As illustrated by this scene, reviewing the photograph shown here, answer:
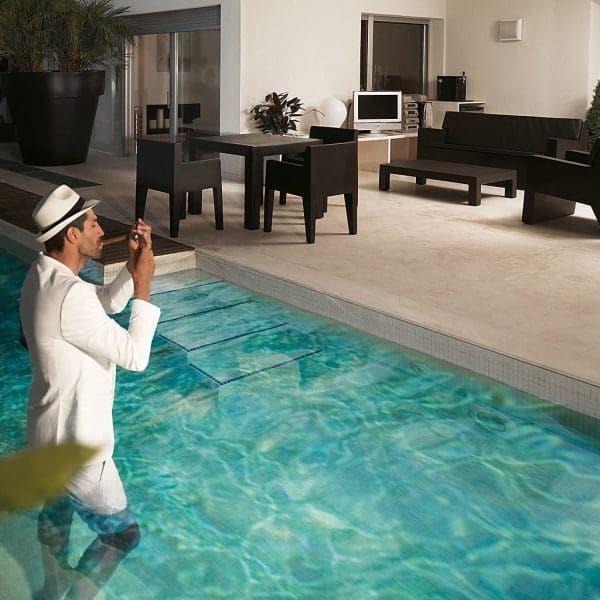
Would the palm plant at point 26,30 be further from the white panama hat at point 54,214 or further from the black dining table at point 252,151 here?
the white panama hat at point 54,214

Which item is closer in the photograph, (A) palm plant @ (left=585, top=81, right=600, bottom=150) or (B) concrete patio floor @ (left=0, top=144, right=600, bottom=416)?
(B) concrete patio floor @ (left=0, top=144, right=600, bottom=416)

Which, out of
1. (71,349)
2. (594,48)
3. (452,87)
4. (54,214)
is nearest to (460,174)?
(594,48)

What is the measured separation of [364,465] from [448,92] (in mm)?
9324

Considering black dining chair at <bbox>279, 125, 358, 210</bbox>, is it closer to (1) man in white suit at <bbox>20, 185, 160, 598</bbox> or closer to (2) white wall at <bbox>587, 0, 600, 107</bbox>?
(2) white wall at <bbox>587, 0, 600, 107</bbox>

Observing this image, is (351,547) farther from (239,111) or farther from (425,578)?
(239,111)

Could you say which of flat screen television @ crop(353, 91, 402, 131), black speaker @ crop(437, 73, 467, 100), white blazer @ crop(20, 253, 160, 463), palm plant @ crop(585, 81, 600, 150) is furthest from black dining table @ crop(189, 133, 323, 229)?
black speaker @ crop(437, 73, 467, 100)

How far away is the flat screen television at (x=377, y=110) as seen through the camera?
36.1 ft

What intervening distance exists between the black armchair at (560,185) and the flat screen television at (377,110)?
11.8ft

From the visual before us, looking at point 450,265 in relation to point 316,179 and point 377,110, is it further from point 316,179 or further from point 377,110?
point 377,110

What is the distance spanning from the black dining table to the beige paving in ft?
0.67

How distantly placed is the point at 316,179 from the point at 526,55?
19.4 feet

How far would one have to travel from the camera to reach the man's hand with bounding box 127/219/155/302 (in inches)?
96.5

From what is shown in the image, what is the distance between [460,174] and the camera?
8312 millimetres

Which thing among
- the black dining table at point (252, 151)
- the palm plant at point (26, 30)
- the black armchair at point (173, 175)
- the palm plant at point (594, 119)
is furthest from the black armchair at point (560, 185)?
the palm plant at point (26, 30)
